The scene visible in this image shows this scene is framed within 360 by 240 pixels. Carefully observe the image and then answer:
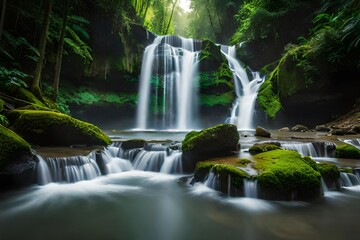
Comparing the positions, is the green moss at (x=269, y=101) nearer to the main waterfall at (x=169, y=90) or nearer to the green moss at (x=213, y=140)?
the main waterfall at (x=169, y=90)

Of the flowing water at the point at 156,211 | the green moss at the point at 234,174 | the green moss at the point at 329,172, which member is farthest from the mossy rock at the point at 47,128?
the green moss at the point at 329,172

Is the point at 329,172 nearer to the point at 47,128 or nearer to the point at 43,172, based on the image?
the point at 43,172

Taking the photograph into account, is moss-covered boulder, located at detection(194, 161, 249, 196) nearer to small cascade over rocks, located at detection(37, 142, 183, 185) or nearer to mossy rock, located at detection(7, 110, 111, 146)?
small cascade over rocks, located at detection(37, 142, 183, 185)

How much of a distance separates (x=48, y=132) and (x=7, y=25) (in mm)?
6928

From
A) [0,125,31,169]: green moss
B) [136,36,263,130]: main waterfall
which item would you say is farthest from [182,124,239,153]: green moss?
[136,36,263,130]: main waterfall

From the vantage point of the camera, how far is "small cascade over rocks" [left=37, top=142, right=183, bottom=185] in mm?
5066

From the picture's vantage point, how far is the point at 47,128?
6.66 metres

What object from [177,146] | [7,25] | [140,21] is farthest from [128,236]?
[140,21]

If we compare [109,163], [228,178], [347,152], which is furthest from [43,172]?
[347,152]

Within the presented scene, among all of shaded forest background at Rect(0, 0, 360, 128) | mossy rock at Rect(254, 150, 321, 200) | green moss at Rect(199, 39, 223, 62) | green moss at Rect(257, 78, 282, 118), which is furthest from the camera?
green moss at Rect(199, 39, 223, 62)

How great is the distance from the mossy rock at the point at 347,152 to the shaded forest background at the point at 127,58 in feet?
16.1

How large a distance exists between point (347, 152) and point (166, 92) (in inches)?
517

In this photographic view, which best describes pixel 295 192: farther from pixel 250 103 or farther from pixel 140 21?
pixel 140 21

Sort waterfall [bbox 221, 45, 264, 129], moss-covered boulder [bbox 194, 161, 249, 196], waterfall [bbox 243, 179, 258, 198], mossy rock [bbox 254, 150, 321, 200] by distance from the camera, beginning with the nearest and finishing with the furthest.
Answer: mossy rock [bbox 254, 150, 321, 200]
waterfall [bbox 243, 179, 258, 198]
moss-covered boulder [bbox 194, 161, 249, 196]
waterfall [bbox 221, 45, 264, 129]
